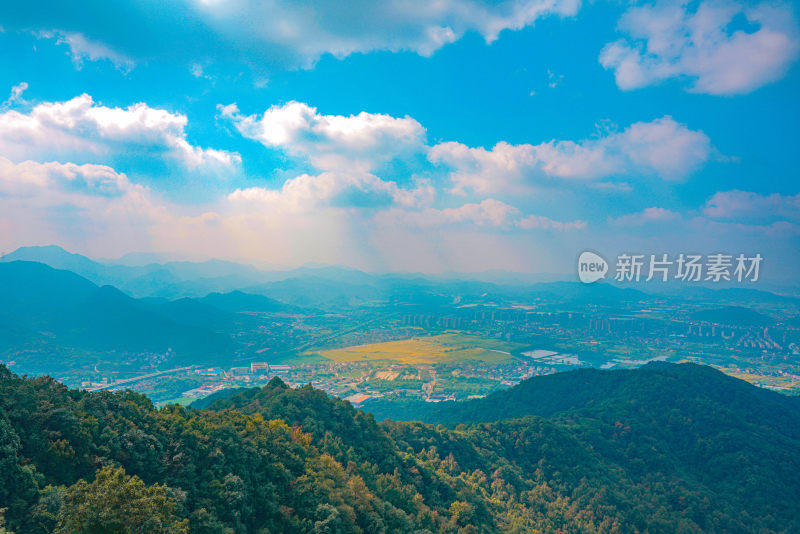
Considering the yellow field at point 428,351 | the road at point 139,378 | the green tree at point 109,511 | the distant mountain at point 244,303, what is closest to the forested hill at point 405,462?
the green tree at point 109,511

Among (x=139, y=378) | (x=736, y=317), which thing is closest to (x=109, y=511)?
(x=139, y=378)


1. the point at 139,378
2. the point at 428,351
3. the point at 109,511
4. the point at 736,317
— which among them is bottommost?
the point at 139,378

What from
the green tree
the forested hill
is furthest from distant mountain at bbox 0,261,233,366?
the green tree

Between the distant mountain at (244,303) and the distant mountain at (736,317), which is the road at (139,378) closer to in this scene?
the distant mountain at (244,303)

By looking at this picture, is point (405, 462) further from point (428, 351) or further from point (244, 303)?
point (244, 303)

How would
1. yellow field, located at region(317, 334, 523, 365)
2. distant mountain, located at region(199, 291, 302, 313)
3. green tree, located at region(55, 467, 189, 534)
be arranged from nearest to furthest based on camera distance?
green tree, located at region(55, 467, 189, 534) → yellow field, located at region(317, 334, 523, 365) → distant mountain, located at region(199, 291, 302, 313)

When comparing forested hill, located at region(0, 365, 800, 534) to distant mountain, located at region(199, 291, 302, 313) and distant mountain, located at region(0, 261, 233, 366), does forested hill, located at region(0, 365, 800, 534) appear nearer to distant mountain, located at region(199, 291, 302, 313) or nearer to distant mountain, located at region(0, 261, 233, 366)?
distant mountain, located at region(0, 261, 233, 366)
